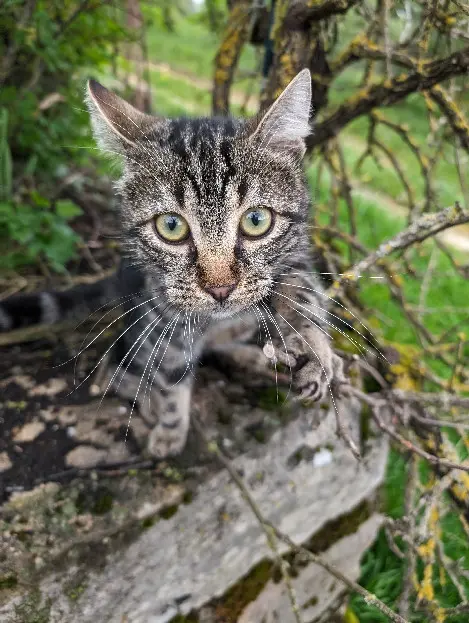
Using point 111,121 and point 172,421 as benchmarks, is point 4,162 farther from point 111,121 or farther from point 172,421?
point 172,421

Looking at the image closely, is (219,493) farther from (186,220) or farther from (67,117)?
(67,117)

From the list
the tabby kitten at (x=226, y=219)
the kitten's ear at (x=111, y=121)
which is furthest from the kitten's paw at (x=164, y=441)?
the kitten's ear at (x=111, y=121)

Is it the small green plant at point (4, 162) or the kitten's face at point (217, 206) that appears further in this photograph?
the small green plant at point (4, 162)

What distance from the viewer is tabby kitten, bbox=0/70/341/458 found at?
42.9 inches

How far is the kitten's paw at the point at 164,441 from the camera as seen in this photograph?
1348 mm

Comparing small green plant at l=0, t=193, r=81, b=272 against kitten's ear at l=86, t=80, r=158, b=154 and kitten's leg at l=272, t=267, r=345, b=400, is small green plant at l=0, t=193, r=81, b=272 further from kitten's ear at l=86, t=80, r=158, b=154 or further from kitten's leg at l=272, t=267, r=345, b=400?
kitten's leg at l=272, t=267, r=345, b=400

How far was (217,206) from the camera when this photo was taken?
109 centimetres

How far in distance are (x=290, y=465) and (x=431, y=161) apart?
3.84 feet

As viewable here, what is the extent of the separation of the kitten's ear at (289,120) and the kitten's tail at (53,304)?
70 centimetres

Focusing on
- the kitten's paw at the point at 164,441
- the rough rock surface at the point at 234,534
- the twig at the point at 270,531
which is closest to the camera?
the twig at the point at 270,531

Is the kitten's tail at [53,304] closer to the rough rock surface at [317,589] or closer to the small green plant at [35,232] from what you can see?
the small green plant at [35,232]

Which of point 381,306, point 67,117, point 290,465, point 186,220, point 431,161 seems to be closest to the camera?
point 186,220

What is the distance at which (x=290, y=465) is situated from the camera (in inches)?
58.6

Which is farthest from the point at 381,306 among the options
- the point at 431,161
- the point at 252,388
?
the point at 252,388
